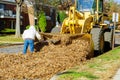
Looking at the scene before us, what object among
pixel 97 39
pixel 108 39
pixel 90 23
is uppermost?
pixel 90 23

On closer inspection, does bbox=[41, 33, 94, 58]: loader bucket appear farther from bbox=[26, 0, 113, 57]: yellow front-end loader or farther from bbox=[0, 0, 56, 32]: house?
bbox=[0, 0, 56, 32]: house

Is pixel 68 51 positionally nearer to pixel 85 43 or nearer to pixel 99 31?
pixel 85 43

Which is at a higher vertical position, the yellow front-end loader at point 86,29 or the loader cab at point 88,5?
the loader cab at point 88,5

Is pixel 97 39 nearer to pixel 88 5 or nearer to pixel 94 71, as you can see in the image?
pixel 88 5

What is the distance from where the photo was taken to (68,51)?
1565 centimetres

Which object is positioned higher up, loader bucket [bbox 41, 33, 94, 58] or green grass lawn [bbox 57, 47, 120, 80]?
loader bucket [bbox 41, 33, 94, 58]

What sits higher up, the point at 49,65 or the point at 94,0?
the point at 94,0

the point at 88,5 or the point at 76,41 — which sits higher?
the point at 88,5

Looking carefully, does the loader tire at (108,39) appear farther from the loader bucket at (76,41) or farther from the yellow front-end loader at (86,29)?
the loader bucket at (76,41)

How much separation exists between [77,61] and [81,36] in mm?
2695

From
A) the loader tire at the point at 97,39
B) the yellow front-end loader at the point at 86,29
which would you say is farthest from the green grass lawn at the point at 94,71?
the loader tire at the point at 97,39

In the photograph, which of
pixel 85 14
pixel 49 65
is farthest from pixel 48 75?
pixel 85 14

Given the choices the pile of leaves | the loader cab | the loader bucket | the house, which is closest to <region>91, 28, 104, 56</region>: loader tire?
the loader bucket

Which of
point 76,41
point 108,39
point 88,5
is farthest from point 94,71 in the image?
point 108,39
